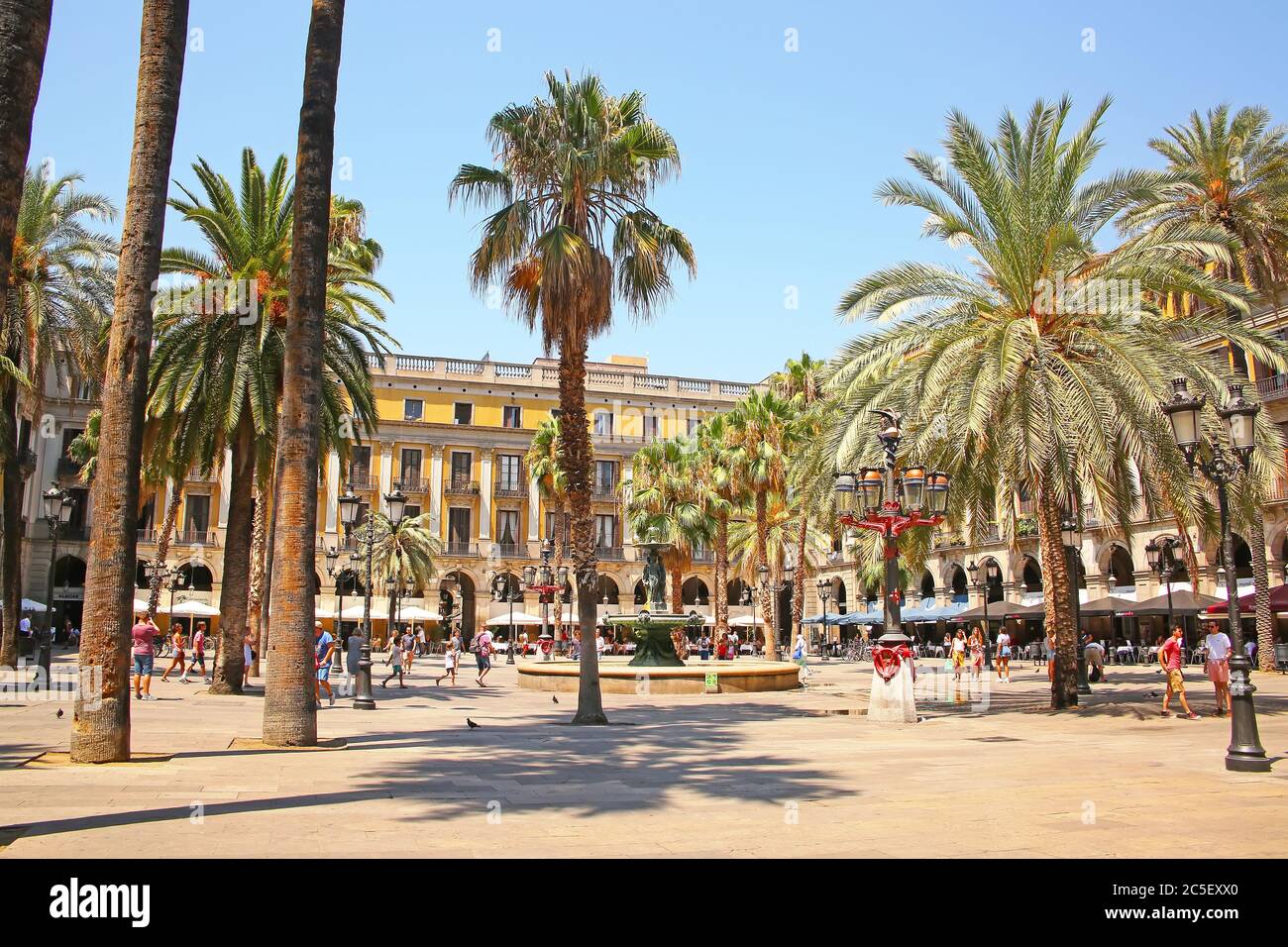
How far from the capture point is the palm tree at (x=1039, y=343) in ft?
51.0

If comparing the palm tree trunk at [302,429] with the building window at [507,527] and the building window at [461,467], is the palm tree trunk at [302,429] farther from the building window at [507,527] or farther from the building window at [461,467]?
the building window at [507,527]

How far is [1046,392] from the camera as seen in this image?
1573cm

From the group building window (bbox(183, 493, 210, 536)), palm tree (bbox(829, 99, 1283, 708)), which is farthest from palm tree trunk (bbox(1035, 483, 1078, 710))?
building window (bbox(183, 493, 210, 536))

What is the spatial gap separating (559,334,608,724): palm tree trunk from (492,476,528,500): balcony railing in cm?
4517

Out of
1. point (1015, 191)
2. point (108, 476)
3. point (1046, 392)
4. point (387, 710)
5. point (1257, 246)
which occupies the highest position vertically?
point (1257, 246)

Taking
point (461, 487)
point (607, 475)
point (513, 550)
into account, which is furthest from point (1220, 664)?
point (607, 475)

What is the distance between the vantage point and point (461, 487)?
60.2 m

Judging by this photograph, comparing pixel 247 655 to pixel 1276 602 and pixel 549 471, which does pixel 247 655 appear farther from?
pixel 1276 602

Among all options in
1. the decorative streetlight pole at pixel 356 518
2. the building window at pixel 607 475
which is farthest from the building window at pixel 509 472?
the decorative streetlight pole at pixel 356 518

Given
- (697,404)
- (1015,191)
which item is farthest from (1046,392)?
(697,404)

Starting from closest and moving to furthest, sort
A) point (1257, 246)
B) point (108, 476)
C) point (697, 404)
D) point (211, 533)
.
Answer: point (108, 476) → point (1257, 246) → point (211, 533) → point (697, 404)
